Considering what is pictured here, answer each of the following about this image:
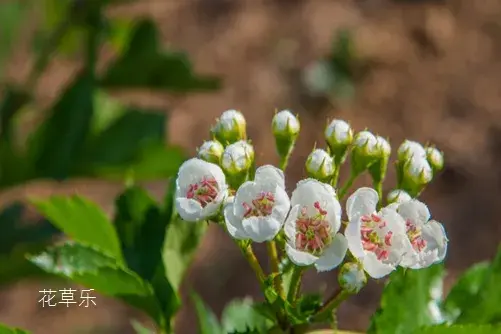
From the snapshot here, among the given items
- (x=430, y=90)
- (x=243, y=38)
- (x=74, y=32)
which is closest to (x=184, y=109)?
(x=243, y=38)

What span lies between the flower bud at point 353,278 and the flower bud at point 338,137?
8.4 inches

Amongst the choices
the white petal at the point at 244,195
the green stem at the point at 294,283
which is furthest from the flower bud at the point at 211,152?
the green stem at the point at 294,283

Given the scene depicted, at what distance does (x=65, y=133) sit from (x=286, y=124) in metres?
0.91

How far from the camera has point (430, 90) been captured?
484 centimetres

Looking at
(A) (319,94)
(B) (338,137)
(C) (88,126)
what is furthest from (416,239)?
(A) (319,94)

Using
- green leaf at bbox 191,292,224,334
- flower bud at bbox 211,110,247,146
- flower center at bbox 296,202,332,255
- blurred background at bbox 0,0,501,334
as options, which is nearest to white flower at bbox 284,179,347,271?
flower center at bbox 296,202,332,255

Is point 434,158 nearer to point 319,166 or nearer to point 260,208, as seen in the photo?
point 319,166

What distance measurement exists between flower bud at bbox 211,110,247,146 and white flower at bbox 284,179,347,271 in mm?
209

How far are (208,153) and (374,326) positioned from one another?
363mm

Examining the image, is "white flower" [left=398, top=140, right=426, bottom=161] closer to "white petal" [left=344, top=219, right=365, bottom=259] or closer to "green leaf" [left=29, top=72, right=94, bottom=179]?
"white petal" [left=344, top=219, right=365, bottom=259]

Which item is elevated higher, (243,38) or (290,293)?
(290,293)

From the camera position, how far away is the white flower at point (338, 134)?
A: 129cm

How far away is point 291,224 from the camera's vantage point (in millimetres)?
1146

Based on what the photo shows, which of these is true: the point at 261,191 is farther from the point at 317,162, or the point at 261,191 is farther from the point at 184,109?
the point at 184,109
